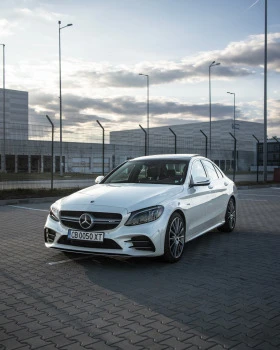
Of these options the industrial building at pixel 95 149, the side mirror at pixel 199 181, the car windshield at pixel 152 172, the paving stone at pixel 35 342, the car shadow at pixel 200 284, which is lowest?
the paving stone at pixel 35 342

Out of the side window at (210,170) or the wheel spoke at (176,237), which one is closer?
the wheel spoke at (176,237)

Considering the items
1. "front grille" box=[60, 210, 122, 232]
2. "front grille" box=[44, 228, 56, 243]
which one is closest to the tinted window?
"front grille" box=[60, 210, 122, 232]

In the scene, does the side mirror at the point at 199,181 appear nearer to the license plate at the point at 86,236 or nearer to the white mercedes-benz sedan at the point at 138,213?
the white mercedes-benz sedan at the point at 138,213

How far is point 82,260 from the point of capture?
602 centimetres

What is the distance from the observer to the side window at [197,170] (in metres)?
7.02

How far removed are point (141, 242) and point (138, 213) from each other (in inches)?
14.7

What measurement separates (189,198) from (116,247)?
5.31 ft

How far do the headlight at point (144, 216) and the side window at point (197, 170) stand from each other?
149cm

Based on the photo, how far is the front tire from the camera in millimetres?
5668

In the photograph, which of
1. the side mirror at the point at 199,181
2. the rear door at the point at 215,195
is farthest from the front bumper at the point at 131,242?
the rear door at the point at 215,195

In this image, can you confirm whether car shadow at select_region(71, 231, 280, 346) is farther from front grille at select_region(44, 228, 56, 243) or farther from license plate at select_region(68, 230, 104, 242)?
front grille at select_region(44, 228, 56, 243)

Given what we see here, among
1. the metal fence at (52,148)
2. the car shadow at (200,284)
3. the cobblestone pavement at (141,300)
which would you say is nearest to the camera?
the cobblestone pavement at (141,300)

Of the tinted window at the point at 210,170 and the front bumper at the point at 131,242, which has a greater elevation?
the tinted window at the point at 210,170

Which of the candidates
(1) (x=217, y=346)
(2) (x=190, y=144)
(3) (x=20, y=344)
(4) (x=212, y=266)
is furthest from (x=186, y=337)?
(2) (x=190, y=144)
